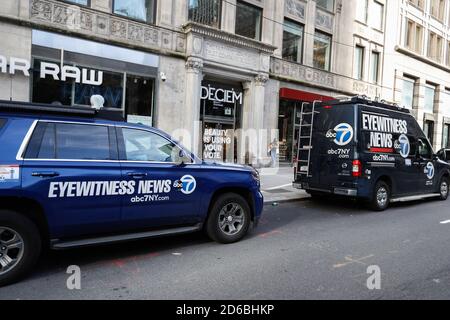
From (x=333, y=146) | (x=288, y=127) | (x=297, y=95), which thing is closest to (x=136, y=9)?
(x=297, y=95)

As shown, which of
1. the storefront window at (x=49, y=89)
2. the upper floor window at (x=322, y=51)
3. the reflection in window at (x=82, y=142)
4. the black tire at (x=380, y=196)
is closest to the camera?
the reflection in window at (x=82, y=142)

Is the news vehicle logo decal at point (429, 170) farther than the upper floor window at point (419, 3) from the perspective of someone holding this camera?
No

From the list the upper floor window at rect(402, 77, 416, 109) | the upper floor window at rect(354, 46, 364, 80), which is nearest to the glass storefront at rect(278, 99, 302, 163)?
the upper floor window at rect(354, 46, 364, 80)

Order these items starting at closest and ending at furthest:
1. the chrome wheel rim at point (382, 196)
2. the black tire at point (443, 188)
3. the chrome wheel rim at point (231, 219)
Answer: the chrome wheel rim at point (231, 219) → the chrome wheel rim at point (382, 196) → the black tire at point (443, 188)

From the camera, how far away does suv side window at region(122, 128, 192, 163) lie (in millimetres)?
4961

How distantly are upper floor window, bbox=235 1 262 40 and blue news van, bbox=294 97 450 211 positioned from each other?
8861 mm

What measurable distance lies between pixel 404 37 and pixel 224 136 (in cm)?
1751

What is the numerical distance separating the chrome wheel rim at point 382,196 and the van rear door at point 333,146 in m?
1.07

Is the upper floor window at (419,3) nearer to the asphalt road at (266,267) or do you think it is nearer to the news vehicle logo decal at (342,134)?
the news vehicle logo decal at (342,134)

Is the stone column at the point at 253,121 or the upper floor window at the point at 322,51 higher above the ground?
the upper floor window at the point at 322,51

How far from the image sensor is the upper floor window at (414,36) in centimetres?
2677

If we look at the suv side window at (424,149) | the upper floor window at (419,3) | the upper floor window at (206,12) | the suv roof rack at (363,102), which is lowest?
the suv side window at (424,149)

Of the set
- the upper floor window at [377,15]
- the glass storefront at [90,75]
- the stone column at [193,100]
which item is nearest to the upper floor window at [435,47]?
the upper floor window at [377,15]

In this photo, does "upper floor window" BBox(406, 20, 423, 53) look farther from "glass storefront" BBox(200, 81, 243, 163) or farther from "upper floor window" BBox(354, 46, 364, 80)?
"glass storefront" BBox(200, 81, 243, 163)
